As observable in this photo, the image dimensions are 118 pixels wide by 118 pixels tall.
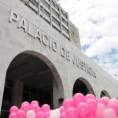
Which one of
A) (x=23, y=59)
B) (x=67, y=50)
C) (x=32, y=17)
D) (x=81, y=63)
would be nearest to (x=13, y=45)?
(x=32, y=17)

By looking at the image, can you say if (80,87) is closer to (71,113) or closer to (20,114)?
(20,114)

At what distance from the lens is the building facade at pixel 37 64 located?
33.1 ft

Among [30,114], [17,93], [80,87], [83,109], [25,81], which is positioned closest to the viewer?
[83,109]

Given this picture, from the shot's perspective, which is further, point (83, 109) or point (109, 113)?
point (83, 109)

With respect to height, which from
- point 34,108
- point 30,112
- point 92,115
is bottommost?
point 92,115

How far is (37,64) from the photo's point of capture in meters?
15.5

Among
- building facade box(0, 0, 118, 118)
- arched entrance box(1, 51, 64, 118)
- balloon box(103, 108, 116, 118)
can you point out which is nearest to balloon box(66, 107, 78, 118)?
balloon box(103, 108, 116, 118)

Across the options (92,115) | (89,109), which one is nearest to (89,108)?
(89,109)

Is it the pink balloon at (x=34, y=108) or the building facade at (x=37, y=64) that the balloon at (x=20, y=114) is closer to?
the pink balloon at (x=34, y=108)

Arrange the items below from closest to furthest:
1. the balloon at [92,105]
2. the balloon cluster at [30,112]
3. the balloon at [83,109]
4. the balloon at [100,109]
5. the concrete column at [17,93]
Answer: the balloon at [83,109] < the balloon at [92,105] < the balloon at [100,109] < the balloon cluster at [30,112] < the concrete column at [17,93]

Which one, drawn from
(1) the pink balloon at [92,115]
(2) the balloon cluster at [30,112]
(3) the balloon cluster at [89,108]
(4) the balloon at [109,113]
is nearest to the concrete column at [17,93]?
(2) the balloon cluster at [30,112]

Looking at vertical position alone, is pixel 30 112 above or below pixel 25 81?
below

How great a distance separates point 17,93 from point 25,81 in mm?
2377

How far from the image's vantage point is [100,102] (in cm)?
570
